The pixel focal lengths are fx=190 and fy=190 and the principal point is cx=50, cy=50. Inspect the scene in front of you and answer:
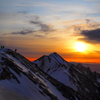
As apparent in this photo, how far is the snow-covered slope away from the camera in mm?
94238

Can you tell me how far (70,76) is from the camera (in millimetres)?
99812

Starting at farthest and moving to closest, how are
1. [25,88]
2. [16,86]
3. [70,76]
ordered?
[70,76]
[25,88]
[16,86]

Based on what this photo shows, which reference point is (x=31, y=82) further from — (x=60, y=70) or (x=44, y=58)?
(x=44, y=58)

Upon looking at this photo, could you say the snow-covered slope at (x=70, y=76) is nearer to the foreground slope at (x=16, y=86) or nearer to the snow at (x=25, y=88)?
the foreground slope at (x=16, y=86)

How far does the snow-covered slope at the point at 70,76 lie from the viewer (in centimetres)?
9424

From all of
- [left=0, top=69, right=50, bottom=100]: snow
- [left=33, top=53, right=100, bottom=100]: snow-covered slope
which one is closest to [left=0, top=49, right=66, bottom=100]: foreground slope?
[left=0, top=69, right=50, bottom=100]: snow

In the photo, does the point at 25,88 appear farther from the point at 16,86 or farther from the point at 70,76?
the point at 70,76

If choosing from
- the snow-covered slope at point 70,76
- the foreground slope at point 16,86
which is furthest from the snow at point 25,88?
the snow-covered slope at point 70,76

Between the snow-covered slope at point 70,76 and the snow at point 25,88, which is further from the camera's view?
the snow-covered slope at point 70,76

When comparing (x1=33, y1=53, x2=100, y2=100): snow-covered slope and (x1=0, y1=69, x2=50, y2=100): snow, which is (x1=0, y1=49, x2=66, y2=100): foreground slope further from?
(x1=33, y1=53, x2=100, y2=100): snow-covered slope

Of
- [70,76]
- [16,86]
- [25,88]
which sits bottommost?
[70,76]

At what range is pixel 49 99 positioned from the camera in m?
50.3

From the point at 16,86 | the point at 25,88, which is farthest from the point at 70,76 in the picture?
the point at 16,86

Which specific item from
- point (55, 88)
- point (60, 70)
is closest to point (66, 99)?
point (55, 88)
